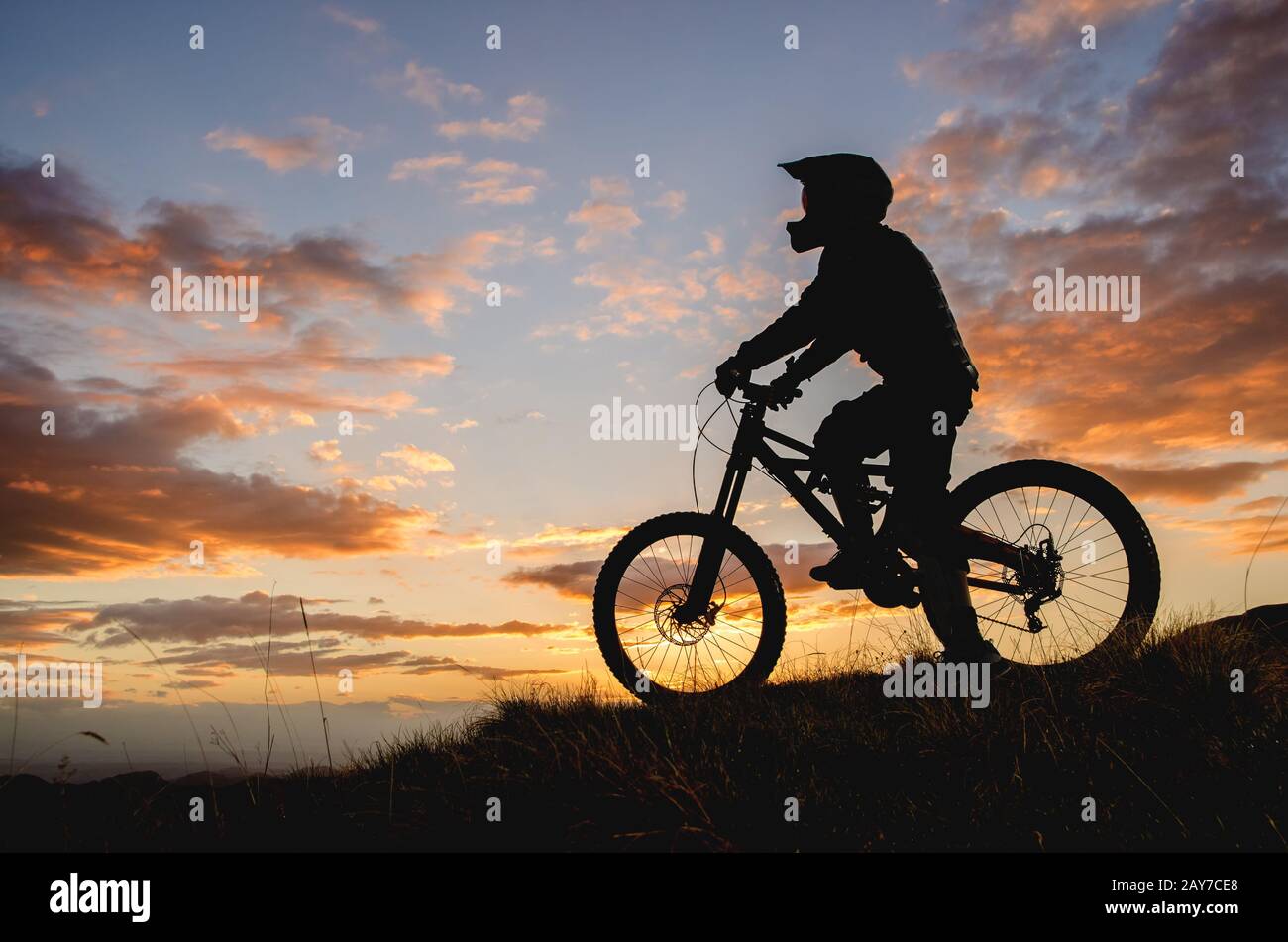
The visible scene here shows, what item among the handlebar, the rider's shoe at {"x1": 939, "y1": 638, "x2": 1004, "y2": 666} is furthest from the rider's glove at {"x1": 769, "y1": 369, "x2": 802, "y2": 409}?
the rider's shoe at {"x1": 939, "y1": 638, "x2": 1004, "y2": 666}

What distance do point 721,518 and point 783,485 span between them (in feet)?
1.75

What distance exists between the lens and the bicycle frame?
20.6 feet

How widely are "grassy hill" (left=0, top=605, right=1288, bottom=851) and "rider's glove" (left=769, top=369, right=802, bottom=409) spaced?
2.12m

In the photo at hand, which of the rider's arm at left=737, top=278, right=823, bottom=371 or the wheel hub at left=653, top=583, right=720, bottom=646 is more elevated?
the rider's arm at left=737, top=278, right=823, bottom=371

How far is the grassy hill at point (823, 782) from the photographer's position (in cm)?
→ 397

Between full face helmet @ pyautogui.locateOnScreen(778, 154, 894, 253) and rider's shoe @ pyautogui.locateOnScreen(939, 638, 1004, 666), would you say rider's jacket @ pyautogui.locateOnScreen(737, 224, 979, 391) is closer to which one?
full face helmet @ pyautogui.locateOnScreen(778, 154, 894, 253)

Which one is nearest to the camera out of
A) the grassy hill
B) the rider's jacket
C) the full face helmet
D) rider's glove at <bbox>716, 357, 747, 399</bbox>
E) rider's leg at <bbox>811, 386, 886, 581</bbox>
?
the grassy hill

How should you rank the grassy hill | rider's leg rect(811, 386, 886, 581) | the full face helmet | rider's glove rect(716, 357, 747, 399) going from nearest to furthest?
the grassy hill < the full face helmet < rider's leg rect(811, 386, 886, 581) < rider's glove rect(716, 357, 747, 399)

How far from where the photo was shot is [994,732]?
489 cm

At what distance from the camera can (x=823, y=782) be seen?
4406 millimetres

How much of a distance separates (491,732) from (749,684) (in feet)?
6.28
